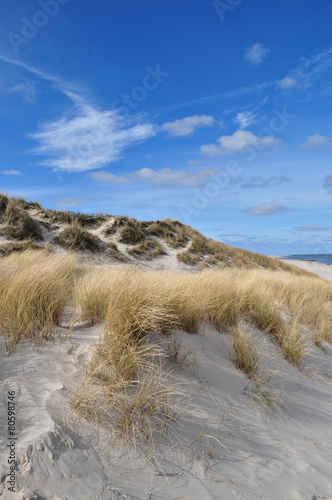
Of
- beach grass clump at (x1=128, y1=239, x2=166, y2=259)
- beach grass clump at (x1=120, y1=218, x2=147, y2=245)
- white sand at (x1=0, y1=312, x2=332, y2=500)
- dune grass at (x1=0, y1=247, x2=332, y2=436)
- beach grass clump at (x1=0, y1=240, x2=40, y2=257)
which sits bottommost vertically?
white sand at (x1=0, y1=312, x2=332, y2=500)

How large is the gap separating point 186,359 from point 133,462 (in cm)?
134

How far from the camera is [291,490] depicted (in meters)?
1.89

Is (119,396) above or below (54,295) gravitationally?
below

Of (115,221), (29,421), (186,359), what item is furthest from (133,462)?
(115,221)

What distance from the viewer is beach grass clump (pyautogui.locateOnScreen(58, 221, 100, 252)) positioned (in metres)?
12.3

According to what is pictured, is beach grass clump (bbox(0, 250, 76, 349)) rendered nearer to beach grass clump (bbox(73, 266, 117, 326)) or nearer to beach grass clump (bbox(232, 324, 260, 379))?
beach grass clump (bbox(73, 266, 117, 326))

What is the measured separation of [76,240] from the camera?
12.5 meters

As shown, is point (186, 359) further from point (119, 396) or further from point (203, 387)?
point (119, 396)

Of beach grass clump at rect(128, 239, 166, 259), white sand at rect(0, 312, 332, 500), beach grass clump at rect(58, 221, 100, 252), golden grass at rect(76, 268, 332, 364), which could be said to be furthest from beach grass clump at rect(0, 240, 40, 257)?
white sand at rect(0, 312, 332, 500)

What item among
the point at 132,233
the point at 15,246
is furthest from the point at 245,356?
the point at 132,233

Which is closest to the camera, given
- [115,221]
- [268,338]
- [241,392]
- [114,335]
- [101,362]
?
A: [101,362]

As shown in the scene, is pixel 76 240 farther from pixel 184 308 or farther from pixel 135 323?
pixel 135 323

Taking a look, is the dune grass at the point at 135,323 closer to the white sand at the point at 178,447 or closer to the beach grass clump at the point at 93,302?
the beach grass clump at the point at 93,302

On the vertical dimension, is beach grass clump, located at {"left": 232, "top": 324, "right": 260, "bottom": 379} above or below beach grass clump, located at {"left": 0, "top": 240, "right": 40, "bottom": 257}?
below
